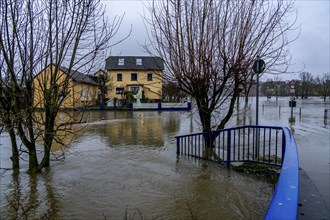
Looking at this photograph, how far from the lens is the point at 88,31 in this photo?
5.87m

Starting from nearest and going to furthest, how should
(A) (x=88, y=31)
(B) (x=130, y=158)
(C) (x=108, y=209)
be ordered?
(C) (x=108, y=209) → (A) (x=88, y=31) → (B) (x=130, y=158)

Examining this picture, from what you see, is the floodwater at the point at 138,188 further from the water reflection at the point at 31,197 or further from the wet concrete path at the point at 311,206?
the wet concrete path at the point at 311,206

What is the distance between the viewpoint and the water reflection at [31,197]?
A: 435 centimetres

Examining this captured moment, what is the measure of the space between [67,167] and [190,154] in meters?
3.58

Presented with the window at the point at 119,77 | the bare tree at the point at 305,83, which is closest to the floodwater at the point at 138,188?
the window at the point at 119,77

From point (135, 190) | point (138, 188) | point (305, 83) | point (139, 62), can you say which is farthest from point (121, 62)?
point (305, 83)

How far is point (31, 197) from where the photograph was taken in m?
5.07

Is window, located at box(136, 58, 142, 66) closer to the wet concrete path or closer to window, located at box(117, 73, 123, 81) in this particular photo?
window, located at box(117, 73, 123, 81)

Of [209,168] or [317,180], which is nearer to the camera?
[317,180]

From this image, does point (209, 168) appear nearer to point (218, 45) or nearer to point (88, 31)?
point (218, 45)

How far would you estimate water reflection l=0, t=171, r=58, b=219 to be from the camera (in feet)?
14.3

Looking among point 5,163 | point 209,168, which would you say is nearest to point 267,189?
point 209,168

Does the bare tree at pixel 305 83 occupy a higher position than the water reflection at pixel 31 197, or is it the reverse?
the bare tree at pixel 305 83

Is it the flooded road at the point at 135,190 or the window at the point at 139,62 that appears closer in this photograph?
the flooded road at the point at 135,190
